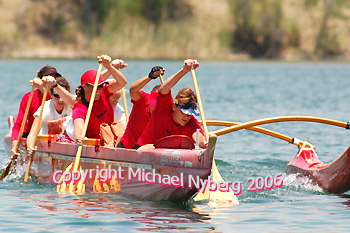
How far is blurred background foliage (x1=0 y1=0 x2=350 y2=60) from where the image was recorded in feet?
166

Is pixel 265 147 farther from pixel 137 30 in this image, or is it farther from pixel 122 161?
pixel 137 30

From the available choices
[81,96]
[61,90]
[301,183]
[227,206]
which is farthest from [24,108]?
[301,183]

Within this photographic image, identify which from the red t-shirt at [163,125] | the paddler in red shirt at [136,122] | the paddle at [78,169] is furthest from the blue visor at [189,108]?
the paddle at [78,169]

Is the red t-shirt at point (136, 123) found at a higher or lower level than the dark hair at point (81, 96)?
lower

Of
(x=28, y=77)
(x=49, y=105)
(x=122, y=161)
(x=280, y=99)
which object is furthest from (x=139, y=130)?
(x=28, y=77)

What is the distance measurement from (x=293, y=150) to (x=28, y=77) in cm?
2485

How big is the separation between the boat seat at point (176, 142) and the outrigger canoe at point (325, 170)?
8.35 feet

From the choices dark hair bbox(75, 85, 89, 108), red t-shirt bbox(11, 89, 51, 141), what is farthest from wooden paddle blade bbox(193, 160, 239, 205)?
red t-shirt bbox(11, 89, 51, 141)

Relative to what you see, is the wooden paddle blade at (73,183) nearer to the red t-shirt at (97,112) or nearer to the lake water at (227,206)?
the lake water at (227,206)

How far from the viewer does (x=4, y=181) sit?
9.42m

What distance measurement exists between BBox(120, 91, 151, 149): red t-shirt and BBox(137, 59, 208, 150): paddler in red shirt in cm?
39

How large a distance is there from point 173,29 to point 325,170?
43.6m

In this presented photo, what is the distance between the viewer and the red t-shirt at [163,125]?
7035mm

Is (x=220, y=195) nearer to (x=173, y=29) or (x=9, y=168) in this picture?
(x=9, y=168)
